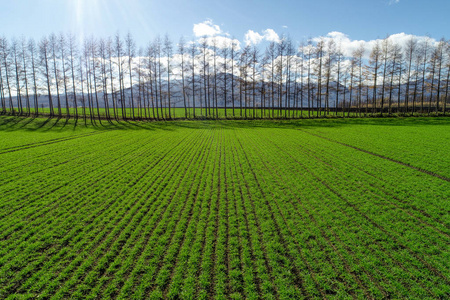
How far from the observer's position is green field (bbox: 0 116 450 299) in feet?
17.1

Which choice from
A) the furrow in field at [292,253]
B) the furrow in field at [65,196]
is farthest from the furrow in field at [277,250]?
the furrow in field at [65,196]

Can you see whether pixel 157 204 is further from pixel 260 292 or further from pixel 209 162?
pixel 209 162

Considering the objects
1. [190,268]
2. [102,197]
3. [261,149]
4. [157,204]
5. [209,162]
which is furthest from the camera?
[261,149]

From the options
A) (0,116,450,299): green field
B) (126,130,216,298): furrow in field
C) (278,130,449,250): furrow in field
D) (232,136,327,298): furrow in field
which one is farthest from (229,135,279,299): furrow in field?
(278,130,449,250): furrow in field

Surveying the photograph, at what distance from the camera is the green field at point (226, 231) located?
521 centimetres

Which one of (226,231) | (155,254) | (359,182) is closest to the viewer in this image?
(155,254)

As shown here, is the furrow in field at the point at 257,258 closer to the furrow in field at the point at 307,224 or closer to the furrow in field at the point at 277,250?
the furrow in field at the point at 277,250

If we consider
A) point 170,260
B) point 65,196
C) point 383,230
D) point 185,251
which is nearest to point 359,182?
point 383,230

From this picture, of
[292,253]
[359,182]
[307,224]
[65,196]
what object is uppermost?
[65,196]

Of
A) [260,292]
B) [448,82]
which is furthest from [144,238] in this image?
[448,82]

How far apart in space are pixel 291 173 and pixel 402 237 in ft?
22.7

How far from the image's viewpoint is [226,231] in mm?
7414

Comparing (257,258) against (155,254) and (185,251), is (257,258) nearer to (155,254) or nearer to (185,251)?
(185,251)

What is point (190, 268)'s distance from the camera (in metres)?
5.69
